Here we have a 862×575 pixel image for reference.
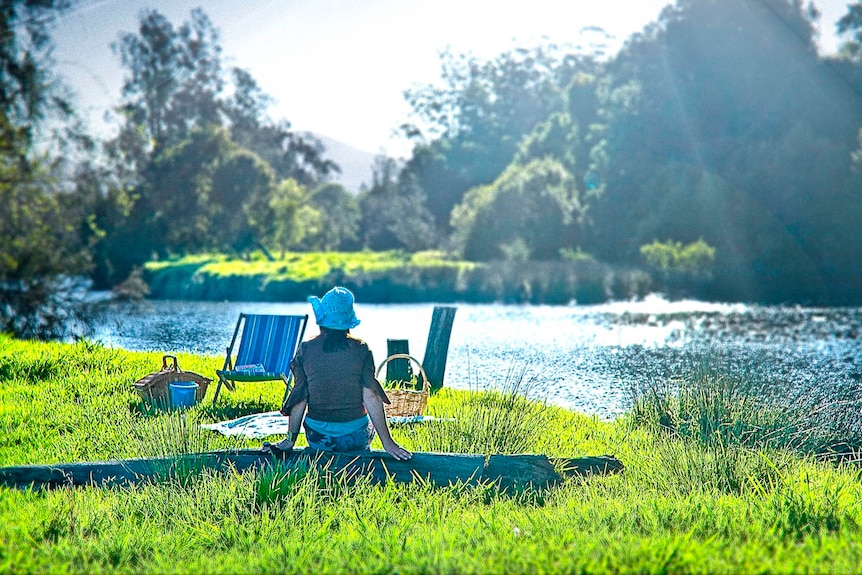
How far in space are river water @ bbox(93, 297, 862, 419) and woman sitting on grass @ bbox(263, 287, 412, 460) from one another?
320cm

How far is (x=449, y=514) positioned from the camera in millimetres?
4656

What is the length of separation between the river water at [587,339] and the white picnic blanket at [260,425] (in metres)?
1.42

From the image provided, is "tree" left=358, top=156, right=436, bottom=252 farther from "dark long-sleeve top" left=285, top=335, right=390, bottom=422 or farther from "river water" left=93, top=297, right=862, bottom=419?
"dark long-sleeve top" left=285, top=335, right=390, bottom=422


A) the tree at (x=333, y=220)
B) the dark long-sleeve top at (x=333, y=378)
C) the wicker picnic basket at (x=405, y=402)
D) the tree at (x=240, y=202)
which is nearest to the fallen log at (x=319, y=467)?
the dark long-sleeve top at (x=333, y=378)

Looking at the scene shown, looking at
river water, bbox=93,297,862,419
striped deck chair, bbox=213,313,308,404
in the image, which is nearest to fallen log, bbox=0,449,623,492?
river water, bbox=93,297,862,419

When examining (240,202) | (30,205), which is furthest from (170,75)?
(30,205)

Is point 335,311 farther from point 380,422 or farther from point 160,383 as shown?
point 160,383

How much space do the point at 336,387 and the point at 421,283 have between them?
2397 centimetres

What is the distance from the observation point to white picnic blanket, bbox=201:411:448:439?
6574 mm

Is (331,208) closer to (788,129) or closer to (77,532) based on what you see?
(788,129)

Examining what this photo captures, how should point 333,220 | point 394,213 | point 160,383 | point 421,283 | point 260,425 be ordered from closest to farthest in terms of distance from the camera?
point 260,425 → point 160,383 → point 421,283 → point 394,213 → point 333,220

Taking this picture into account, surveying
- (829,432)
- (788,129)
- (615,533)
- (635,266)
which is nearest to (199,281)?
(635,266)

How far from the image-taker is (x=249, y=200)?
39969mm

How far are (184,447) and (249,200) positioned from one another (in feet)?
116
